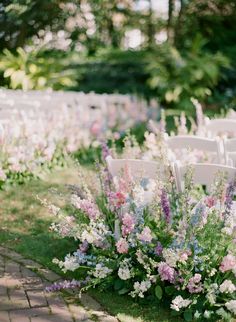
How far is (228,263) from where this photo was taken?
3.45 meters

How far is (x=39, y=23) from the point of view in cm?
1248

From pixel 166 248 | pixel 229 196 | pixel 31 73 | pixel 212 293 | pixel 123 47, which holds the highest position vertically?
pixel 123 47

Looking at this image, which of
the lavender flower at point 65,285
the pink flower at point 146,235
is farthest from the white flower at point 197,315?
the lavender flower at point 65,285

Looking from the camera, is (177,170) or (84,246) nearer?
(177,170)

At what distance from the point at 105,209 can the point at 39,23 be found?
9037mm

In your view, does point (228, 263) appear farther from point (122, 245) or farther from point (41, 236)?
point (41, 236)

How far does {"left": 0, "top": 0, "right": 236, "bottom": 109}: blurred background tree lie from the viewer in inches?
447

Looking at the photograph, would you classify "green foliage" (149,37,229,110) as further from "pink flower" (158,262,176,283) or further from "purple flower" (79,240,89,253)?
"pink flower" (158,262,176,283)

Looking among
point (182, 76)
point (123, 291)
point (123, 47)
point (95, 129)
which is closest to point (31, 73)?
point (95, 129)

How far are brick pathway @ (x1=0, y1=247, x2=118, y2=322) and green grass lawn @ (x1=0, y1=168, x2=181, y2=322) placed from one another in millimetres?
112

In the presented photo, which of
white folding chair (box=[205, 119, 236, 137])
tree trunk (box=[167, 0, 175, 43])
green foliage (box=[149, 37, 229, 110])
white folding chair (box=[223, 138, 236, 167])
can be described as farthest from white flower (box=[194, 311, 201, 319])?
tree trunk (box=[167, 0, 175, 43])

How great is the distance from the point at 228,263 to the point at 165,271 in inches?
16.4

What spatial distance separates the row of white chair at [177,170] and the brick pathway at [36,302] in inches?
37.6

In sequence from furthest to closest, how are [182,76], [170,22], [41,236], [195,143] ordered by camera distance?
[170,22] → [182,76] → [41,236] → [195,143]
